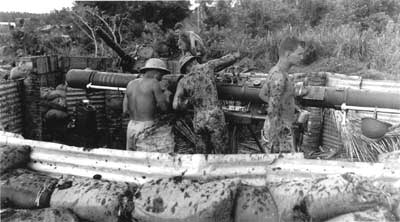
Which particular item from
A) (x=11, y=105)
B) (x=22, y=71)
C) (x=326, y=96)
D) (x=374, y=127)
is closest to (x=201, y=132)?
(x=326, y=96)

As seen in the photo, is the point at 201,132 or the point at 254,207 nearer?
the point at 254,207

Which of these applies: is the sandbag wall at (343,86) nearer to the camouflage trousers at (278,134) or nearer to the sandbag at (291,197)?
the camouflage trousers at (278,134)

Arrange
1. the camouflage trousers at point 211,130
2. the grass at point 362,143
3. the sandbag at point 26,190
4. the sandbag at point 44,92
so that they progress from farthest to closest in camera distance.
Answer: the sandbag at point 44,92 → the grass at point 362,143 → the camouflage trousers at point 211,130 → the sandbag at point 26,190

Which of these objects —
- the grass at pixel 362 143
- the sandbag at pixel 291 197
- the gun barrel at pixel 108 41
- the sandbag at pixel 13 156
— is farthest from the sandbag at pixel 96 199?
the grass at pixel 362 143

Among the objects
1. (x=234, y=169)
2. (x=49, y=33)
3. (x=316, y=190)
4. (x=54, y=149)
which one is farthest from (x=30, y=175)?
(x=49, y=33)

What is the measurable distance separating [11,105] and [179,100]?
11.1ft

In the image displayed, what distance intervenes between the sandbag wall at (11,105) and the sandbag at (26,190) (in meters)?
3.55

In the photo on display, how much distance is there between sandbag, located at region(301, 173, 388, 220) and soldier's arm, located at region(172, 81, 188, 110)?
98.3 inches

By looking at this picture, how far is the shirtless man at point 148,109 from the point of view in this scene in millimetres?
4477

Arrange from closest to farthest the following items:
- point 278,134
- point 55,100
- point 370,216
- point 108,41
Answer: point 370,216 < point 278,134 < point 108,41 < point 55,100

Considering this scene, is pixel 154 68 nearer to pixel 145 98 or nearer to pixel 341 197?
pixel 145 98

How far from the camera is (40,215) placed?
281 centimetres

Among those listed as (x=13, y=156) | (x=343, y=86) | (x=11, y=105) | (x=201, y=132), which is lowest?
(x=11, y=105)

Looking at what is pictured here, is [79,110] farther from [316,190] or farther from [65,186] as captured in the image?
[316,190]
